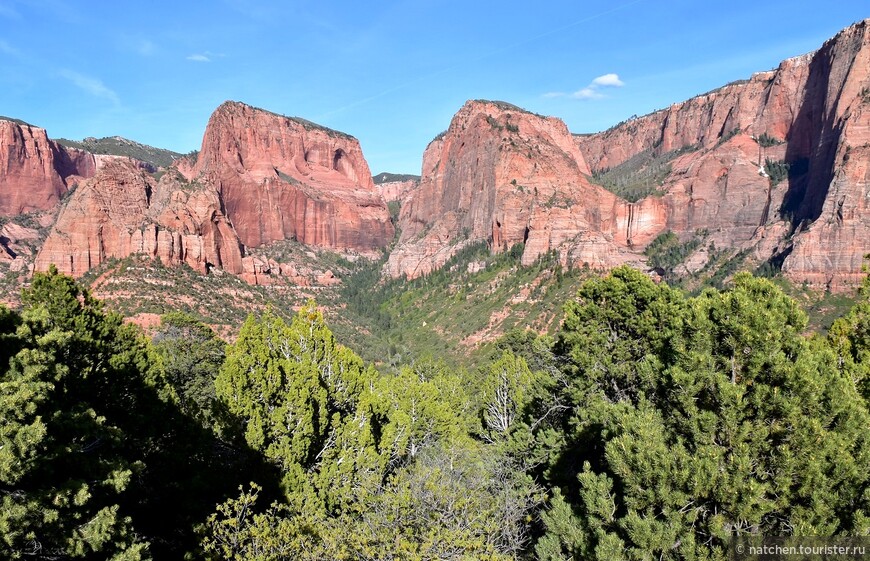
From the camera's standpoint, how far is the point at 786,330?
480 inches

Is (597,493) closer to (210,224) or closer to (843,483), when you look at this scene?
(843,483)

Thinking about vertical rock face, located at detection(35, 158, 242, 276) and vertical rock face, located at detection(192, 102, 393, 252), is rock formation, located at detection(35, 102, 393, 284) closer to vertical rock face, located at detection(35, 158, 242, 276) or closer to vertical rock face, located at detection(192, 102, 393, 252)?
vertical rock face, located at detection(35, 158, 242, 276)

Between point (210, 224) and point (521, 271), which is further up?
point (210, 224)

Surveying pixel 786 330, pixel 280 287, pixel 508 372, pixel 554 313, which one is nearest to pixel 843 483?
pixel 786 330

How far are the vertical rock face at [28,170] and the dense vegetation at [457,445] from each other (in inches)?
6682

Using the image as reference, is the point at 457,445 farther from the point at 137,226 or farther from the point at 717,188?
the point at 717,188

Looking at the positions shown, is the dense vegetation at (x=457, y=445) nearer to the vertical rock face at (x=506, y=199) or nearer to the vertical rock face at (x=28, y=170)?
the vertical rock face at (x=506, y=199)

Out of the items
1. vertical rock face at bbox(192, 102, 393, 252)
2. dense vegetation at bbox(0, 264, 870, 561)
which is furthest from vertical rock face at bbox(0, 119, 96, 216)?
dense vegetation at bbox(0, 264, 870, 561)

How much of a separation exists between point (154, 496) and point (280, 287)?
10083 cm

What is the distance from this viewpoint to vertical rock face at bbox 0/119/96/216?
150750mm

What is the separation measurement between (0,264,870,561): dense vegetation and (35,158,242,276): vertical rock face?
73425 millimetres

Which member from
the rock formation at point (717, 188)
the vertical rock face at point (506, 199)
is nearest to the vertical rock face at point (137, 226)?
the rock formation at point (717, 188)

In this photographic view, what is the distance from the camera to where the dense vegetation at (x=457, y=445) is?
10.7m

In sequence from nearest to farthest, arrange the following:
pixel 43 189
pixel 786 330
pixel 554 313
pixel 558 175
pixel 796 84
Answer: pixel 786 330 < pixel 554 313 < pixel 558 175 < pixel 796 84 < pixel 43 189
